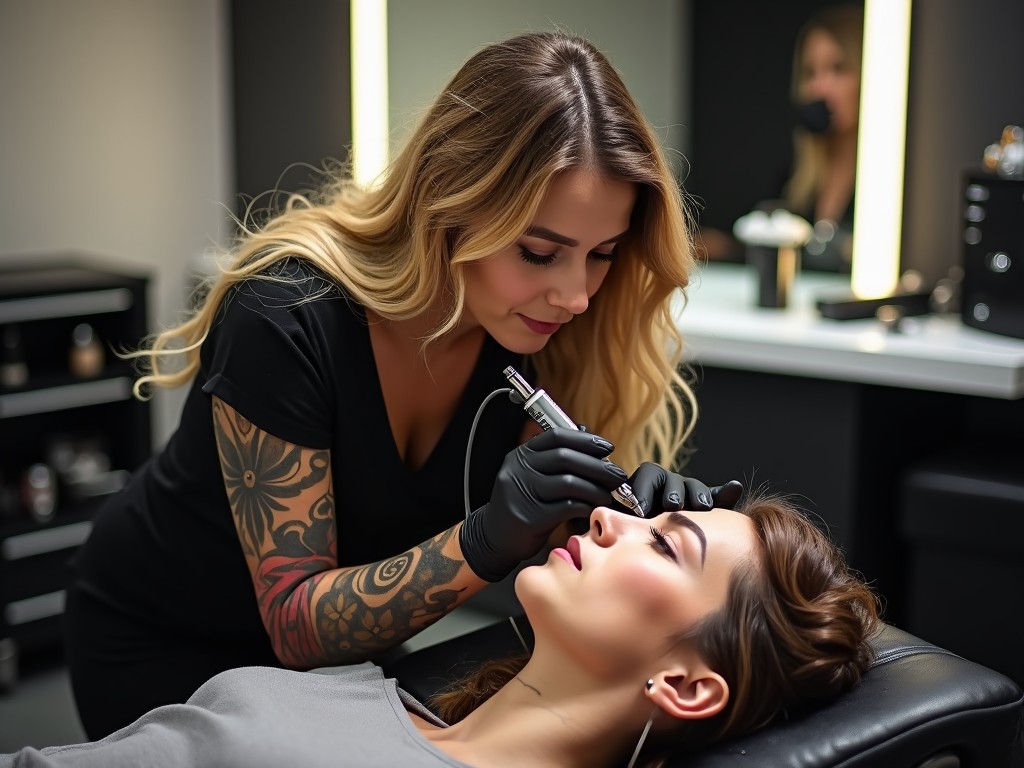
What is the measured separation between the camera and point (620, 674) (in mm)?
1214

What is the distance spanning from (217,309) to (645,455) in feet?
2.08

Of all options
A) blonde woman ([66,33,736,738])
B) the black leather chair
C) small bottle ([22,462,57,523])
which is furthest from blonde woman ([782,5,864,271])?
small bottle ([22,462,57,523])

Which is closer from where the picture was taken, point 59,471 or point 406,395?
point 406,395

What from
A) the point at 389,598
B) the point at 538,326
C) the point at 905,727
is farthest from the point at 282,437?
the point at 905,727

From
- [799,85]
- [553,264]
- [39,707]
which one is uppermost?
[799,85]

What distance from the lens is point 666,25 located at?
121 inches

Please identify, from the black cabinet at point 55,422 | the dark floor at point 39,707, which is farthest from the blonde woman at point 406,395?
the black cabinet at point 55,422

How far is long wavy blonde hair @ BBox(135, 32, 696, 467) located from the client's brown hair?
37cm

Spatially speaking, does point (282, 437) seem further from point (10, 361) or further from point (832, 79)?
point (832, 79)

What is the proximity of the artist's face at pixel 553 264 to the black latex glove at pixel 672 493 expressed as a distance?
209 mm

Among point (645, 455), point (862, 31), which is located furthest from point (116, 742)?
point (862, 31)

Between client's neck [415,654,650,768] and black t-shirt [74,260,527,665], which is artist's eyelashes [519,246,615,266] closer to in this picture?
black t-shirt [74,260,527,665]

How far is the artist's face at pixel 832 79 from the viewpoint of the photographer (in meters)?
2.81

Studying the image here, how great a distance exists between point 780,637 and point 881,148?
1644 millimetres
